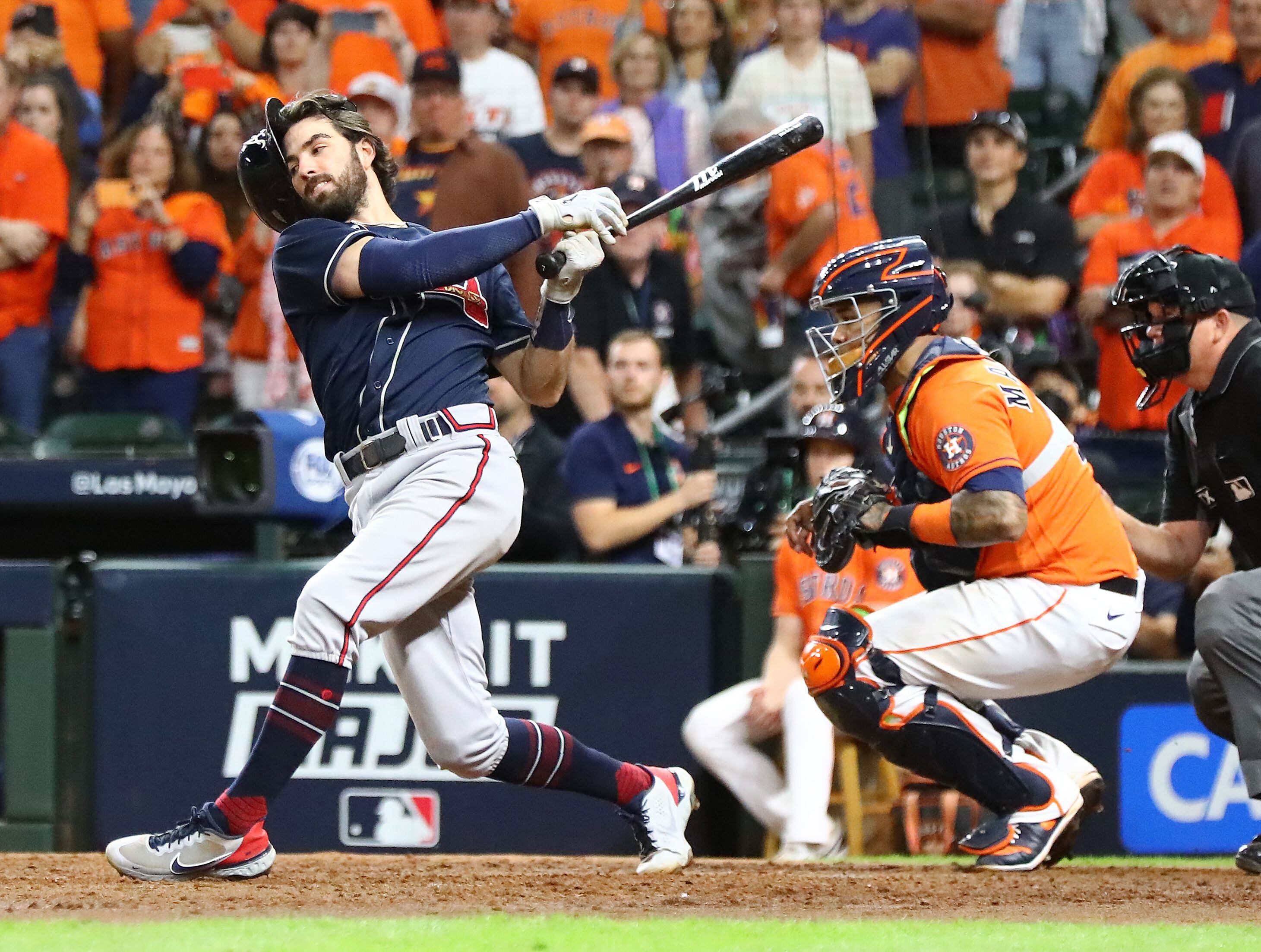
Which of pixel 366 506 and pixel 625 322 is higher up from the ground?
pixel 625 322

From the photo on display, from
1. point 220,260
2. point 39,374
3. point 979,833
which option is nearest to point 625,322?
point 220,260

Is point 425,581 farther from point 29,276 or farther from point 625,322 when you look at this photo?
point 29,276

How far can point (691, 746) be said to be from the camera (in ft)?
19.4

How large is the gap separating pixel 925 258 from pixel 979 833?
59.6 inches

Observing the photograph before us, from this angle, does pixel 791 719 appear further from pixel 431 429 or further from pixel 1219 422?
pixel 431 429

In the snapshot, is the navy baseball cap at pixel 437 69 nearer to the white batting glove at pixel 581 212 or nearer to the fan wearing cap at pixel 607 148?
the fan wearing cap at pixel 607 148

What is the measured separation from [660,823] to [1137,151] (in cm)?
450

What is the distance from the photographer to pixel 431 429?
167 inches

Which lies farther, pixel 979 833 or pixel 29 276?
pixel 29 276

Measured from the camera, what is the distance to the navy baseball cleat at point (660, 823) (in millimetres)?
4590

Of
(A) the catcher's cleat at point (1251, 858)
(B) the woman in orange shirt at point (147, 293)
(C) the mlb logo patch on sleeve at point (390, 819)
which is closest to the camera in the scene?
(A) the catcher's cleat at point (1251, 858)

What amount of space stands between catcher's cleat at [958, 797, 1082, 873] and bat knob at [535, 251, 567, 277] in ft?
5.98

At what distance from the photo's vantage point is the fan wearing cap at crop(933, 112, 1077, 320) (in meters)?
7.54

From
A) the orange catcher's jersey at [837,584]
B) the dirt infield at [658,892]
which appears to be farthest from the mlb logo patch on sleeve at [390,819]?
the orange catcher's jersey at [837,584]
